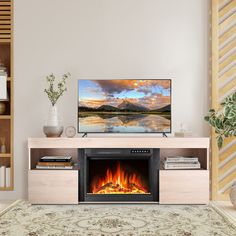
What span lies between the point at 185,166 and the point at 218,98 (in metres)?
0.97

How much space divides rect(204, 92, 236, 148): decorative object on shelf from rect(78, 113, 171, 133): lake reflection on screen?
53 cm

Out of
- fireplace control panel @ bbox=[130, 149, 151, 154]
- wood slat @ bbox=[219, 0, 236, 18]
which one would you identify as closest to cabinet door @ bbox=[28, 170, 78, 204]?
fireplace control panel @ bbox=[130, 149, 151, 154]

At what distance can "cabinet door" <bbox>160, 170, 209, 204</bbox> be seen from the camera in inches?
169

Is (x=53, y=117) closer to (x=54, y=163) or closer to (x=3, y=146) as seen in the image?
(x=54, y=163)

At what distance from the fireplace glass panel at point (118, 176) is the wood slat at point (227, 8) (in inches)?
79.7

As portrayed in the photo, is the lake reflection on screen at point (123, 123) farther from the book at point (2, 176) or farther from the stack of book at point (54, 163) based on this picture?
the book at point (2, 176)

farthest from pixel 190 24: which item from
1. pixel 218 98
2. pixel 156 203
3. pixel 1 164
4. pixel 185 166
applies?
pixel 1 164

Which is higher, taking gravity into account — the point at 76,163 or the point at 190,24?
the point at 190,24

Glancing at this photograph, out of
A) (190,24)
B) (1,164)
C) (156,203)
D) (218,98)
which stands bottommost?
(156,203)

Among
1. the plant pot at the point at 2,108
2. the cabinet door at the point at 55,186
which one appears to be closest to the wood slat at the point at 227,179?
the cabinet door at the point at 55,186

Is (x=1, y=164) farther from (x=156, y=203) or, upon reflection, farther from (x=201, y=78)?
(x=201, y=78)

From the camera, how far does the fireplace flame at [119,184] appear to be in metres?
4.39

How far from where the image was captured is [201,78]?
4.75m

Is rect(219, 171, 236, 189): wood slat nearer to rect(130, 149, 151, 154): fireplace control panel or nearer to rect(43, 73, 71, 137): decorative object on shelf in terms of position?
rect(130, 149, 151, 154): fireplace control panel
